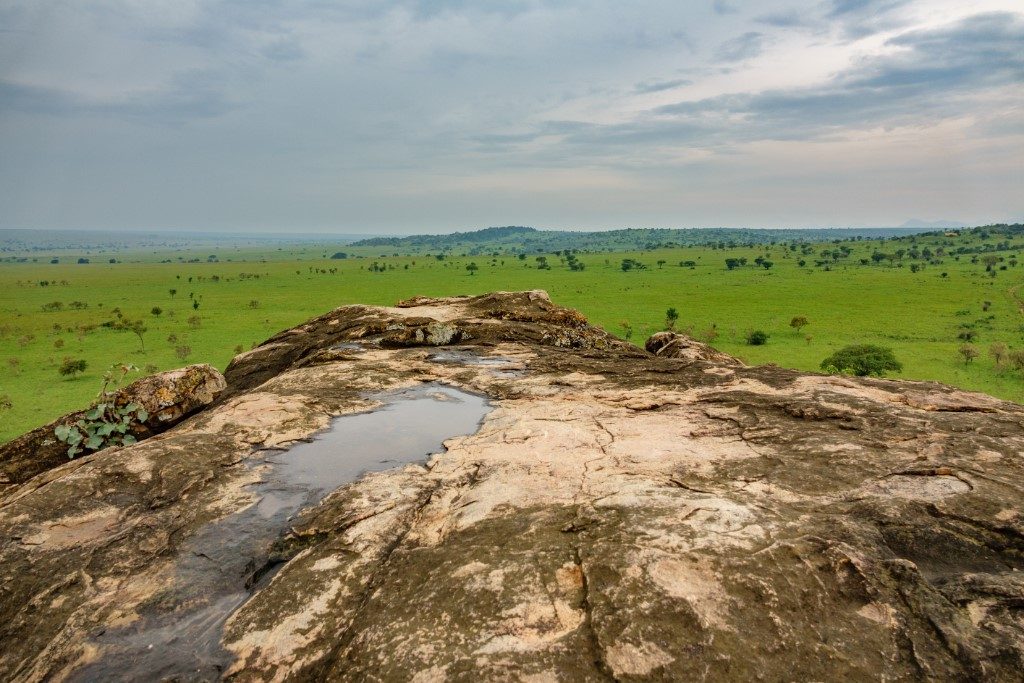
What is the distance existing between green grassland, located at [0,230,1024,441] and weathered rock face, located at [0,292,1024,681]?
3095 cm

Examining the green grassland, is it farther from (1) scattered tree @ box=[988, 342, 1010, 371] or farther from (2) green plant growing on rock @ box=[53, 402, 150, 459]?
(2) green plant growing on rock @ box=[53, 402, 150, 459]

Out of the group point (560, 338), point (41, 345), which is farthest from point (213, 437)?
point (41, 345)

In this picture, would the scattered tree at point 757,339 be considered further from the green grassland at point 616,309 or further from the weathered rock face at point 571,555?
the weathered rock face at point 571,555

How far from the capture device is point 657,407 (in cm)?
1216

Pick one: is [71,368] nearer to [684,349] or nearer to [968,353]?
[684,349]

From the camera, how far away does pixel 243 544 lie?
24.6ft

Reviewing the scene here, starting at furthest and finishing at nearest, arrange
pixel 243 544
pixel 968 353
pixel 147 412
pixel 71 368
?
pixel 968 353 → pixel 71 368 → pixel 147 412 → pixel 243 544

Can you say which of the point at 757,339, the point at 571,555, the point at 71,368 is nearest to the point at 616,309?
the point at 757,339

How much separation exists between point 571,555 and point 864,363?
1729 inches

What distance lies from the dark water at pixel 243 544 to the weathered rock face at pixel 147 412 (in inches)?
207

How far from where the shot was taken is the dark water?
579 centimetres

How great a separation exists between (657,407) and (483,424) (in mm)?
3698

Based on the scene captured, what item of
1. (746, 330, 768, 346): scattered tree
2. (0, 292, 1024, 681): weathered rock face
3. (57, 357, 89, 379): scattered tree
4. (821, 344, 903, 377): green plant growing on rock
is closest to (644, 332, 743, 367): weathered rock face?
(0, 292, 1024, 681): weathered rock face

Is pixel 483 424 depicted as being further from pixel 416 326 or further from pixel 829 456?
pixel 416 326
